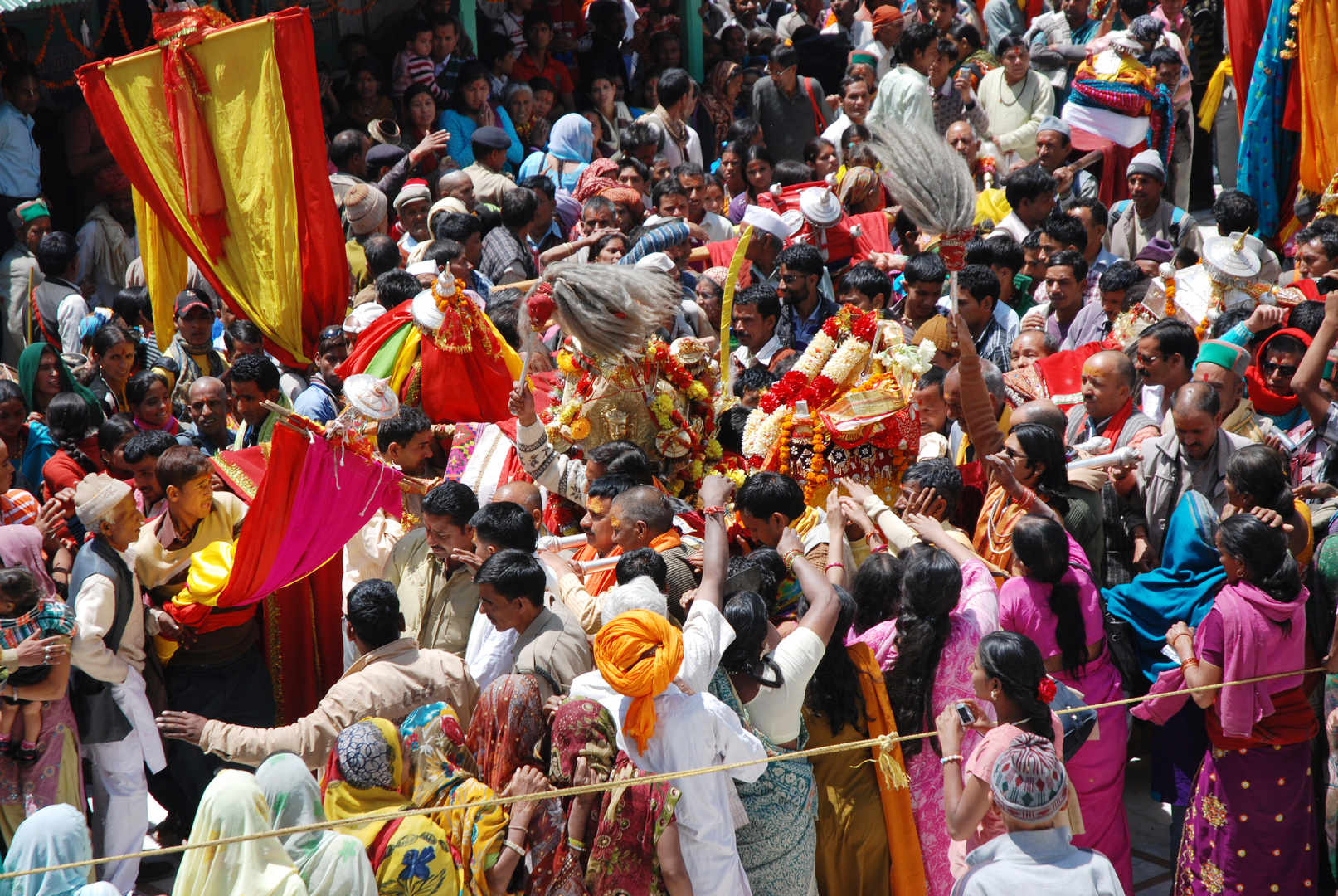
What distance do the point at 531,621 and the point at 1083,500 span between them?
196 centimetres

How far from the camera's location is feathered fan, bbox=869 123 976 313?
688 centimetres

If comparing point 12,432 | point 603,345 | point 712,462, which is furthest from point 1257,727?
point 12,432

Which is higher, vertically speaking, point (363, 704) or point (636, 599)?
point (636, 599)

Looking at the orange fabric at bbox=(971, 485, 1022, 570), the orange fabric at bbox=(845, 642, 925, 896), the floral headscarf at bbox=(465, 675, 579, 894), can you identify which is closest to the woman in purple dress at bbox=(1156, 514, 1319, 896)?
the orange fabric at bbox=(971, 485, 1022, 570)


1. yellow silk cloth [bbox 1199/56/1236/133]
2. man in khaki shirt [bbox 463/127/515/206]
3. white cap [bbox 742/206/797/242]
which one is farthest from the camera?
yellow silk cloth [bbox 1199/56/1236/133]

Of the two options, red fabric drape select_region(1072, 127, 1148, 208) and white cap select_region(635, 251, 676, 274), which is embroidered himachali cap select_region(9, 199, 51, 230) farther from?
red fabric drape select_region(1072, 127, 1148, 208)

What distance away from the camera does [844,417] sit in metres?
4.87

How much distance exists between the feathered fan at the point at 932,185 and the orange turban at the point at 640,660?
3.92m

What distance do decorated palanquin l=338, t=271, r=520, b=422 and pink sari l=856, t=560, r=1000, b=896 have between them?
2.70 metres

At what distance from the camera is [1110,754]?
4.17m

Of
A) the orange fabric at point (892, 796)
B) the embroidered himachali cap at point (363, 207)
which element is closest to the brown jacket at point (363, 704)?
the orange fabric at point (892, 796)

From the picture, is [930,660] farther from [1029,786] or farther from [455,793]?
[455,793]

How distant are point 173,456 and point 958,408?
315 cm

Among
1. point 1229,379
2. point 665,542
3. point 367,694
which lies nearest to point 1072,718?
point 665,542
